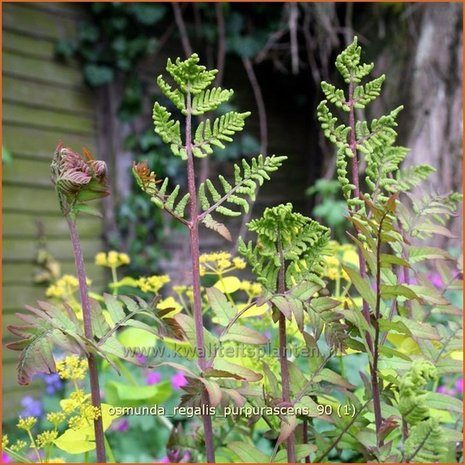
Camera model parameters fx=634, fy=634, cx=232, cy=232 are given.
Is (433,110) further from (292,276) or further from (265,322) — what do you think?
(292,276)

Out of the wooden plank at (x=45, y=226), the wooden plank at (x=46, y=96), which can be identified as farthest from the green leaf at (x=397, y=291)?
the wooden plank at (x=46, y=96)

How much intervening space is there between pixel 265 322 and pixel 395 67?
2152 mm

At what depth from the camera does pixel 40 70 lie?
2.83 meters

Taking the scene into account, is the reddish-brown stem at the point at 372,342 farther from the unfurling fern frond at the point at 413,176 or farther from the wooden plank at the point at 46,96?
the wooden plank at the point at 46,96

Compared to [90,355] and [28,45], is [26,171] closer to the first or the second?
[28,45]

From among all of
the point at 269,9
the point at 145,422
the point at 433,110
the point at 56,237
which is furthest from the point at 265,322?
the point at 269,9

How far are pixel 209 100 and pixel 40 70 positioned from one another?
103 inches

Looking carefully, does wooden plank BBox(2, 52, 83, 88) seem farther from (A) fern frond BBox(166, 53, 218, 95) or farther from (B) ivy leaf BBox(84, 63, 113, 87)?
(A) fern frond BBox(166, 53, 218, 95)

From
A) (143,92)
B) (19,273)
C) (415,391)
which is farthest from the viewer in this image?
(143,92)

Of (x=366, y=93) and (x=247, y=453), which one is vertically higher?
(x=366, y=93)

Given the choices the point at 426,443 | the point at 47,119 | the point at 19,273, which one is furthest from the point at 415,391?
the point at 47,119

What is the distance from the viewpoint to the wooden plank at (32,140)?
9.00 feet

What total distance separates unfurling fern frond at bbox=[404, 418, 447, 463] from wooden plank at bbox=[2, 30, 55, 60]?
273cm

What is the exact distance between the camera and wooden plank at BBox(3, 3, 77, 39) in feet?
9.05
